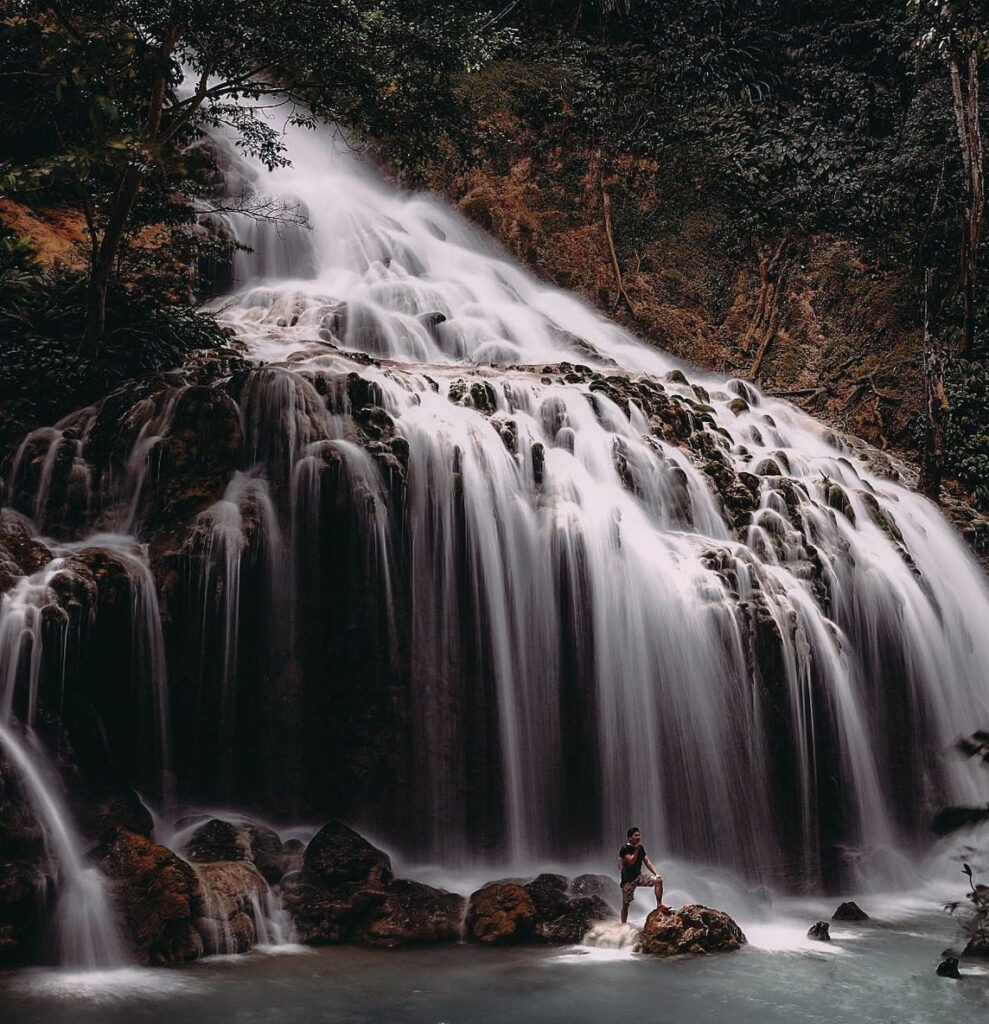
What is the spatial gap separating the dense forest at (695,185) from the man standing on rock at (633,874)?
29.5 ft

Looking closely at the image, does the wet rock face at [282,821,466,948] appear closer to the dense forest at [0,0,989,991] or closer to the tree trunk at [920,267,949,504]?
the dense forest at [0,0,989,991]

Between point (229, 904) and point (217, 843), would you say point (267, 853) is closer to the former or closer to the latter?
point (217, 843)

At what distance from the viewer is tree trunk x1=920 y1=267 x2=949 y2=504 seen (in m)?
18.4

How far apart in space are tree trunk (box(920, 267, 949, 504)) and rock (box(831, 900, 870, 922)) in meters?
9.99

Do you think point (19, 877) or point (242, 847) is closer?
point (19, 877)

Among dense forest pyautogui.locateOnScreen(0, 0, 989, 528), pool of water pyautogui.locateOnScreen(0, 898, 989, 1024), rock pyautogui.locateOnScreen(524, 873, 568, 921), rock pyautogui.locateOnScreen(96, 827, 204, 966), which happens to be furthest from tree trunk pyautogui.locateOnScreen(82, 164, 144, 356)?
rock pyautogui.locateOnScreen(524, 873, 568, 921)

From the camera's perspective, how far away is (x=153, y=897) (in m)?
7.81

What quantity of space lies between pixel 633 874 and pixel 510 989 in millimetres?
2056

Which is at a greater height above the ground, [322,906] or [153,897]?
[153,897]

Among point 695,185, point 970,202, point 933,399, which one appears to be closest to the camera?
point 933,399

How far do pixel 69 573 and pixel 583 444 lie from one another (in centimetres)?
722

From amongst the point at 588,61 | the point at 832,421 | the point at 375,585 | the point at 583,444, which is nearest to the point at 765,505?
the point at 583,444

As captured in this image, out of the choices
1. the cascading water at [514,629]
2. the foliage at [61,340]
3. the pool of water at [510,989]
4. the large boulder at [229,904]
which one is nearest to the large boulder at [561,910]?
the pool of water at [510,989]

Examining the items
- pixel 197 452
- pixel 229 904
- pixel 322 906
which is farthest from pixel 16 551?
pixel 322 906
